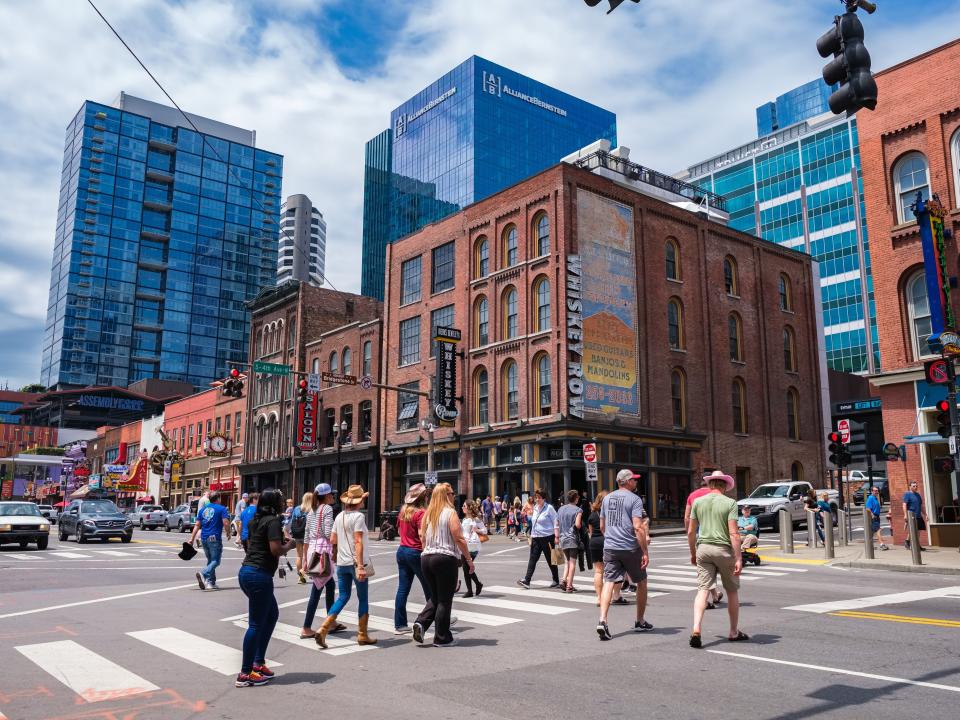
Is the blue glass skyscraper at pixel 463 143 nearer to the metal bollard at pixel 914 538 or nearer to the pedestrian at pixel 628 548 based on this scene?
the metal bollard at pixel 914 538

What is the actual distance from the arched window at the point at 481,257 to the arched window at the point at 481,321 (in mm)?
1345

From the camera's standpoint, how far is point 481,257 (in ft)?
133

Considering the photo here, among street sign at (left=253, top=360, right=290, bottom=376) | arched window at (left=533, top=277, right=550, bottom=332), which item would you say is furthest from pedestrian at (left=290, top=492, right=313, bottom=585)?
arched window at (left=533, top=277, right=550, bottom=332)

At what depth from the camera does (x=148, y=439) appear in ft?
263

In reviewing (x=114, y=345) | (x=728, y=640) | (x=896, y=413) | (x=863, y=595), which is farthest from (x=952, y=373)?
(x=114, y=345)

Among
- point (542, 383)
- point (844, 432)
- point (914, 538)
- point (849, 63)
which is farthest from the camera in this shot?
point (542, 383)

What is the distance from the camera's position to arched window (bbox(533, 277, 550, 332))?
3619 centimetres

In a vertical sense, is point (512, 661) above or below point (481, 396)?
below

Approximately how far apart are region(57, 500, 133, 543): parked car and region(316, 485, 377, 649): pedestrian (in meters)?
24.7

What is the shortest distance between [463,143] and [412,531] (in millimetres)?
119678

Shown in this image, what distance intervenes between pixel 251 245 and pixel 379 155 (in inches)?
A: 1466

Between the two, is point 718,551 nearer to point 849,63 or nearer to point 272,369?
point 849,63

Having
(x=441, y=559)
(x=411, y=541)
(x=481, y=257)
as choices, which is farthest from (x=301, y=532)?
(x=481, y=257)

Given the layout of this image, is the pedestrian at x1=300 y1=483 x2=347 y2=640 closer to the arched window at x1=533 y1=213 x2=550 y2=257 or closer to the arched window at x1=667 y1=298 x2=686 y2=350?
the arched window at x1=533 y1=213 x2=550 y2=257
